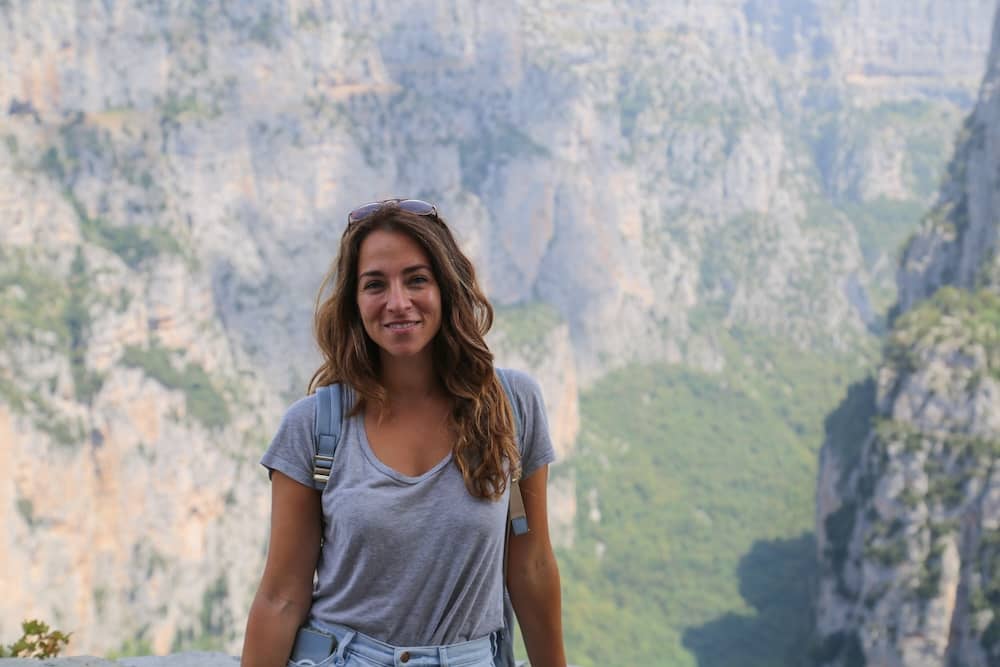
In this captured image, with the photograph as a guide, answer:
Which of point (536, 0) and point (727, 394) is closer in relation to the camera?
point (727, 394)

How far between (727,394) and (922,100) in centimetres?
9445

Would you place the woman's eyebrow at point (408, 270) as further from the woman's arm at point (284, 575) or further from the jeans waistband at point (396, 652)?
the jeans waistband at point (396, 652)

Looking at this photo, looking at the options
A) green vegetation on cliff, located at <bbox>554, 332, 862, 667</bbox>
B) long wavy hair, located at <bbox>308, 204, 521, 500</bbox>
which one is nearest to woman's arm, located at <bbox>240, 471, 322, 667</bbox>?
long wavy hair, located at <bbox>308, 204, 521, 500</bbox>

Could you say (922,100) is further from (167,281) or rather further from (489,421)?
(489,421)

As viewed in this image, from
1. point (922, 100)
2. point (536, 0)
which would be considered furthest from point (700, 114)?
point (922, 100)

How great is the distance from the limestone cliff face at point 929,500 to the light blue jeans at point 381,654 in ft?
128

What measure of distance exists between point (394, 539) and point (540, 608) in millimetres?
→ 898

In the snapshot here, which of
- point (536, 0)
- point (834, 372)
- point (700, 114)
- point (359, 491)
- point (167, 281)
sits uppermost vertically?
point (536, 0)

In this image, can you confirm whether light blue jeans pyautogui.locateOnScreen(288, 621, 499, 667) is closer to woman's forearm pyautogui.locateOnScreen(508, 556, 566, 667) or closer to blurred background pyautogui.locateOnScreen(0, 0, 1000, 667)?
woman's forearm pyautogui.locateOnScreen(508, 556, 566, 667)

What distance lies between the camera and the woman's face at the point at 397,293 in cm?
456

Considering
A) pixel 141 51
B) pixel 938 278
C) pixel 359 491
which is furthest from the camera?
pixel 141 51

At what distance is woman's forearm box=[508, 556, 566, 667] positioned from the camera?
191 inches

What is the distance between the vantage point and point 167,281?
278ft

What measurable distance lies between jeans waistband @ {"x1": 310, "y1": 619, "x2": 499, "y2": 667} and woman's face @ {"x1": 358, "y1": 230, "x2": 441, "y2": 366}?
1.16 meters
